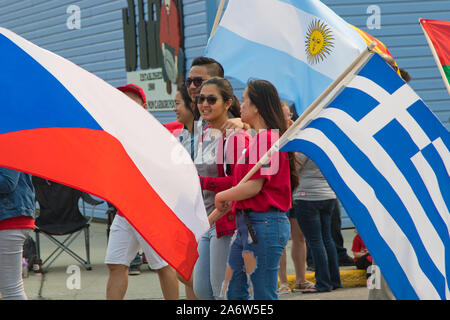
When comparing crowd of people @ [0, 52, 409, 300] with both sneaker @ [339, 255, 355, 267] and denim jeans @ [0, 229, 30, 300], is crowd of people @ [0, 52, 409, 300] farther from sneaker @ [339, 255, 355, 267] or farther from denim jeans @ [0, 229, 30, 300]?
sneaker @ [339, 255, 355, 267]

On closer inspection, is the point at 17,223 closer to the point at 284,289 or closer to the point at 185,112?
the point at 185,112

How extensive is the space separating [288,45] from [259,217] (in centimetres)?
249

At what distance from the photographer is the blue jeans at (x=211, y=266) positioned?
5254 mm

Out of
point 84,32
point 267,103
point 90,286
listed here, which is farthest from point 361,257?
point 84,32

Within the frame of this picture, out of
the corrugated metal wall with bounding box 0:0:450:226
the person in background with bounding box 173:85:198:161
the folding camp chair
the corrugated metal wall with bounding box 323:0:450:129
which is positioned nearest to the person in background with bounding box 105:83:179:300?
the person in background with bounding box 173:85:198:161

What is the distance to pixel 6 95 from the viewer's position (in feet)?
12.5

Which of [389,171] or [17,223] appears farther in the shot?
[17,223]

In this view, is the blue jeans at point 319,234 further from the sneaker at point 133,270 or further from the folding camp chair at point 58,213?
the folding camp chair at point 58,213

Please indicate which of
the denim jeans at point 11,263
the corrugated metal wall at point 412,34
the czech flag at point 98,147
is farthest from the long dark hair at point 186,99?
the corrugated metal wall at point 412,34

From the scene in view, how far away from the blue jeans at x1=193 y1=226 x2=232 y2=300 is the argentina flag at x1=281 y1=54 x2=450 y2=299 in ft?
5.21

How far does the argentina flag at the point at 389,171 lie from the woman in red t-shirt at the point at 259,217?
37.4 inches

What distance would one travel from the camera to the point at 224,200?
4809mm
